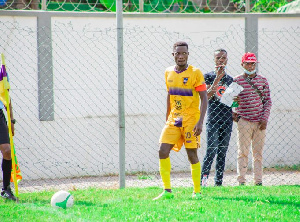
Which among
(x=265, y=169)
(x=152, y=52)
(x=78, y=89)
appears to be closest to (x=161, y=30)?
(x=152, y=52)

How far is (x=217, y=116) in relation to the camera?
22.2 feet

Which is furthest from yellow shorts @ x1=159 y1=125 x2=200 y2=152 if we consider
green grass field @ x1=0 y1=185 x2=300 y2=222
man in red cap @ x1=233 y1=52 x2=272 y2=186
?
man in red cap @ x1=233 y1=52 x2=272 y2=186

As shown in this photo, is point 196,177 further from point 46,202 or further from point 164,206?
point 46,202

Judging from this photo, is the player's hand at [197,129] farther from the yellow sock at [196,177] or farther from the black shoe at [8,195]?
the black shoe at [8,195]

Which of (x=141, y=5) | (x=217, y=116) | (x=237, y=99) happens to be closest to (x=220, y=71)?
(x=237, y=99)

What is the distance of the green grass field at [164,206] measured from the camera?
4746mm

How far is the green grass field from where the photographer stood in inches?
187

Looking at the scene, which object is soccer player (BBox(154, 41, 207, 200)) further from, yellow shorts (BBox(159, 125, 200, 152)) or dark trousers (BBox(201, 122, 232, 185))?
dark trousers (BBox(201, 122, 232, 185))

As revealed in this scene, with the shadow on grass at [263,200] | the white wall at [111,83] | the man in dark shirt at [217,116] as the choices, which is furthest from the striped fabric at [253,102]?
the white wall at [111,83]

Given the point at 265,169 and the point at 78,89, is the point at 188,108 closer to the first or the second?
the point at 78,89

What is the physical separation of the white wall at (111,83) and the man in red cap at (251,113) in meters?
1.77

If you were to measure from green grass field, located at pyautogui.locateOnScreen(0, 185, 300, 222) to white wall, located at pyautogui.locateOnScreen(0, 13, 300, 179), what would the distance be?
6.25ft

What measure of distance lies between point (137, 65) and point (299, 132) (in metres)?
3.10

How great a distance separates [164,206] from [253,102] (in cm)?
237
